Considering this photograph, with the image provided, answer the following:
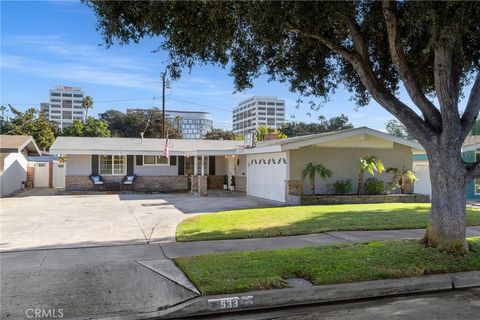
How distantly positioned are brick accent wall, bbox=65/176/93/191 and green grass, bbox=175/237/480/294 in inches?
799

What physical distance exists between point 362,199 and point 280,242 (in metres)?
10.3

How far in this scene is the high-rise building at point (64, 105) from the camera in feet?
220

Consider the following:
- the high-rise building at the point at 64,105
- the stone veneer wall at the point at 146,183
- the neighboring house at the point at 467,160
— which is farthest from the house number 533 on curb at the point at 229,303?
the high-rise building at the point at 64,105

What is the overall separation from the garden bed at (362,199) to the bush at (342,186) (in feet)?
1.16

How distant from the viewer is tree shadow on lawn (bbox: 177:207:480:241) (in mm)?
10631

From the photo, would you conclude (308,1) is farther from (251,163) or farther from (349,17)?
(251,163)

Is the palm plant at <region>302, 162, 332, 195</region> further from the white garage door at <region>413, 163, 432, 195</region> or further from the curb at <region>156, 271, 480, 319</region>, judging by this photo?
the curb at <region>156, 271, 480, 319</region>

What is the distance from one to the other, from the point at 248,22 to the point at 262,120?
143 ft

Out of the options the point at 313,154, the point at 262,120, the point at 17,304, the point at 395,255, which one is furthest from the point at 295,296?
the point at 262,120

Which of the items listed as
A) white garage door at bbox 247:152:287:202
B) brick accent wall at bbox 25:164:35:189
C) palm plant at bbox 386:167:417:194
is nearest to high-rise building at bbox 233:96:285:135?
brick accent wall at bbox 25:164:35:189

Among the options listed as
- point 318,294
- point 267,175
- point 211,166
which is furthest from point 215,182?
point 318,294

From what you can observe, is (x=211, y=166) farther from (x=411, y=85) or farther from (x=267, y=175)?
(x=411, y=85)

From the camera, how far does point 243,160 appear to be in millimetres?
26000

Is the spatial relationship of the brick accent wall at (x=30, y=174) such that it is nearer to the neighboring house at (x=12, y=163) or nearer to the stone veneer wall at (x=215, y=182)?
the neighboring house at (x=12, y=163)
